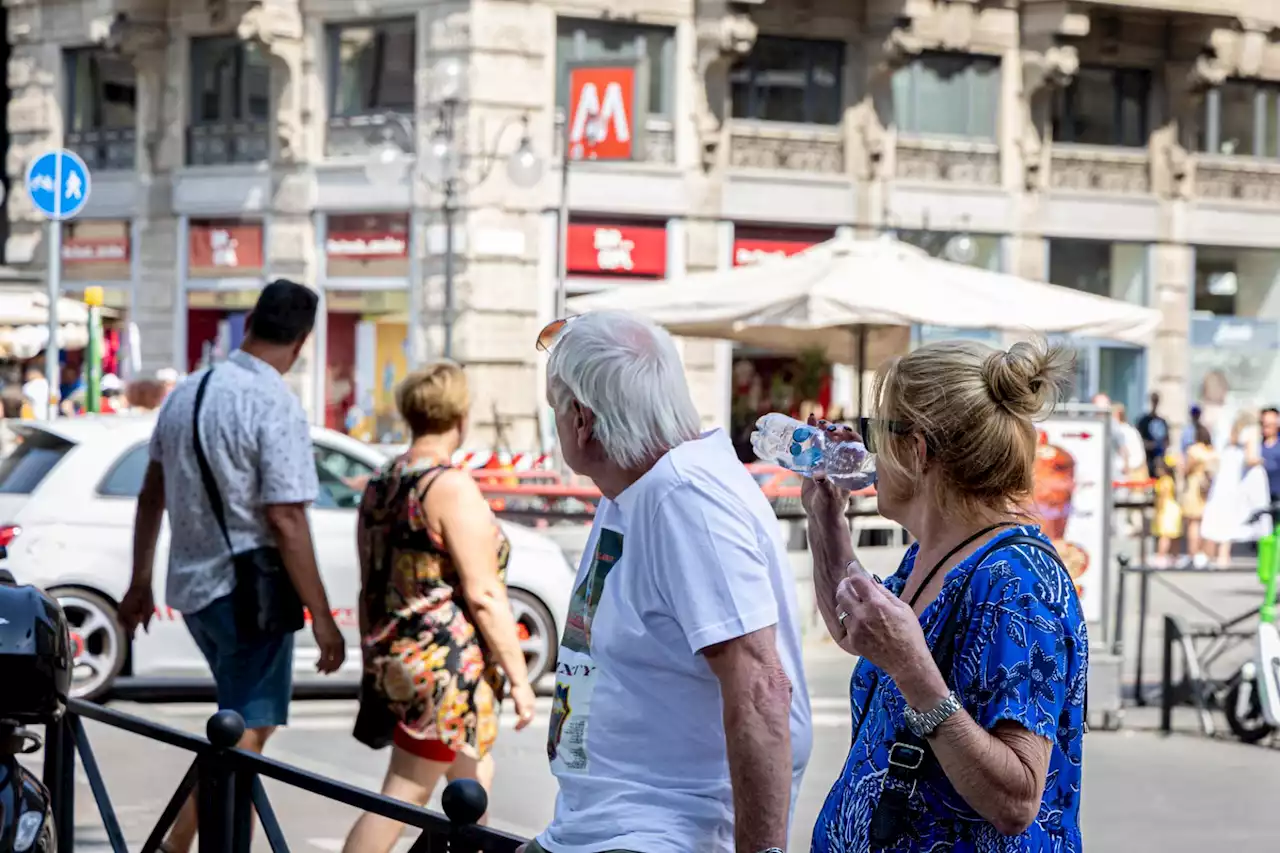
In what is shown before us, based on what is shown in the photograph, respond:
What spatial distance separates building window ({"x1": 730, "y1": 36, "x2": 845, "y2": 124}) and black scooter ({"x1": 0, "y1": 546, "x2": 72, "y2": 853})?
78.0ft

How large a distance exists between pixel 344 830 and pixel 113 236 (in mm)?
22026

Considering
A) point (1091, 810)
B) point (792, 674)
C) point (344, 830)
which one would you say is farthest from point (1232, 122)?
point (792, 674)

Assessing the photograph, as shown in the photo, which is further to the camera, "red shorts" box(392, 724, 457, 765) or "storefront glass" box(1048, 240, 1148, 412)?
"storefront glass" box(1048, 240, 1148, 412)

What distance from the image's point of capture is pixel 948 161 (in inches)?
1096

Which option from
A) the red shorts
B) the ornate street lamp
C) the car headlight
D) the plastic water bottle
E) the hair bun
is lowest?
the red shorts

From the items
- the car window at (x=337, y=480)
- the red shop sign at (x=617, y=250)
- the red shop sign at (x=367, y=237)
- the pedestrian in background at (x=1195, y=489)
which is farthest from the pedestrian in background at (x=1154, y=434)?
the car window at (x=337, y=480)

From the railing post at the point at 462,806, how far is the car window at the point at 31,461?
7.70 meters

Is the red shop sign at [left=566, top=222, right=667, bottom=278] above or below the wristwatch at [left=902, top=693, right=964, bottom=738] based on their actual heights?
above

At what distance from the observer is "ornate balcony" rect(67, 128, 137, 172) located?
27.9m

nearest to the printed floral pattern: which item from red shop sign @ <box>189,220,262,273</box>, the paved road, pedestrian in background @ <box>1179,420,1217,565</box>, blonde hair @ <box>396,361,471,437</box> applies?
blonde hair @ <box>396,361,471,437</box>

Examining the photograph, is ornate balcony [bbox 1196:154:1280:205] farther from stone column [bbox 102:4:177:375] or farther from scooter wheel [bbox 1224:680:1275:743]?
scooter wheel [bbox 1224:680:1275:743]

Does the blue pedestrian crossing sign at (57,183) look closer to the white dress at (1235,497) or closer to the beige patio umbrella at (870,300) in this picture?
the beige patio umbrella at (870,300)

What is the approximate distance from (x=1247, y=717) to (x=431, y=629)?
6049mm

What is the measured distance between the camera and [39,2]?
2844cm
